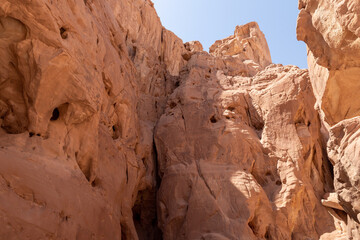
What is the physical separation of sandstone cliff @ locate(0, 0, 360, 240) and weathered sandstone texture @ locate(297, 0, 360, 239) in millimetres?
38

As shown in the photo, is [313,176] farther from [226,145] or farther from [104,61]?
[104,61]

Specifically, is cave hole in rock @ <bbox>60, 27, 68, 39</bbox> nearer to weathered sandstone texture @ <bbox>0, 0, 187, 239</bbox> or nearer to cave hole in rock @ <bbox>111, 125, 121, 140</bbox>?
weathered sandstone texture @ <bbox>0, 0, 187, 239</bbox>

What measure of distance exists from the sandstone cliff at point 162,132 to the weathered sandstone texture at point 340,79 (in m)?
0.04

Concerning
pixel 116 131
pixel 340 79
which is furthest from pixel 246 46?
pixel 340 79

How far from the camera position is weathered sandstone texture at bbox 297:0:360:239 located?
21.6ft

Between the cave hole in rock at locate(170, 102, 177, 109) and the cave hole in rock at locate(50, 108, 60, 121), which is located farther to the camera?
the cave hole in rock at locate(170, 102, 177, 109)

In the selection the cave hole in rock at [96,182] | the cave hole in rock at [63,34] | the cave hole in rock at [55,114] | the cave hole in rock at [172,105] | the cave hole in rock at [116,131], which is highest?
the cave hole in rock at [63,34]

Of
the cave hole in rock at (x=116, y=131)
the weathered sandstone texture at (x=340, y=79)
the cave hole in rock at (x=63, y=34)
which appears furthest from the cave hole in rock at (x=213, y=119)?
the cave hole in rock at (x=63, y=34)

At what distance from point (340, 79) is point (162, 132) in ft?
30.3

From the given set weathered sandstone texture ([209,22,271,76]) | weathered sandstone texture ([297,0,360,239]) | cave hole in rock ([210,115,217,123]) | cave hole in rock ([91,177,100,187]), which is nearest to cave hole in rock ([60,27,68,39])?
cave hole in rock ([91,177,100,187])

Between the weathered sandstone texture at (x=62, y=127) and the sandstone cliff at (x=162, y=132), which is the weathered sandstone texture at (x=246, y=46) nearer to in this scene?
the sandstone cliff at (x=162, y=132)

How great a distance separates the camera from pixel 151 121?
1723 cm

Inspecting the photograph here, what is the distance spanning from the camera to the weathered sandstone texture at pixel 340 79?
21.6 ft

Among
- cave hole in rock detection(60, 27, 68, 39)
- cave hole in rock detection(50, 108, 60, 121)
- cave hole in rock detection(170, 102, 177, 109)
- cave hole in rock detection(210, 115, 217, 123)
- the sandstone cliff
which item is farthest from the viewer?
cave hole in rock detection(170, 102, 177, 109)
